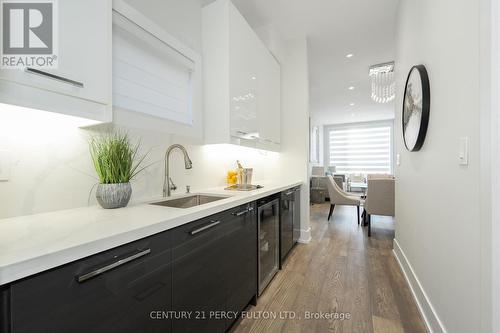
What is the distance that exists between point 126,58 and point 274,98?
1.86 metres

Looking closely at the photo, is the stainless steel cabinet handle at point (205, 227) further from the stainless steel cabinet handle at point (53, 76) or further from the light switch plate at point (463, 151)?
the light switch plate at point (463, 151)

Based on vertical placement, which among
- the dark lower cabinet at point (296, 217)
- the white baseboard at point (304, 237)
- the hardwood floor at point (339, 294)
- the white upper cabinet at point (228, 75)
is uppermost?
Answer: the white upper cabinet at point (228, 75)

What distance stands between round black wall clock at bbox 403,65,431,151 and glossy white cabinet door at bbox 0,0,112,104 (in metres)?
1.96

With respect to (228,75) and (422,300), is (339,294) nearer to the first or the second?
(422,300)

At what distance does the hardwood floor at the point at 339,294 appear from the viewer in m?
1.46

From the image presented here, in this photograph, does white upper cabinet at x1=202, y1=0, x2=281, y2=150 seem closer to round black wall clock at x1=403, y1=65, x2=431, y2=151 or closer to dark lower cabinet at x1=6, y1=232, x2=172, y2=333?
dark lower cabinet at x1=6, y1=232, x2=172, y2=333

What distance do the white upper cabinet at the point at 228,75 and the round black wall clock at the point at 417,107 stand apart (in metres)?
1.39

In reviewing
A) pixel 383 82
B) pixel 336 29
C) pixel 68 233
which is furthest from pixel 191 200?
pixel 383 82

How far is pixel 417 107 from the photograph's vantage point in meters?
1.66

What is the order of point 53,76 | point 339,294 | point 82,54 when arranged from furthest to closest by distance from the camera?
point 339,294 → point 82,54 → point 53,76

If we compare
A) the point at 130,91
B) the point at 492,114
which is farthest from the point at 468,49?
the point at 130,91

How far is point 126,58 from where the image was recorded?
4.43ft

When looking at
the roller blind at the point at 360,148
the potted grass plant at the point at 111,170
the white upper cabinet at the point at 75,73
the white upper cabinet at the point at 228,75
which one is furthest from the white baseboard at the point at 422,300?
the roller blind at the point at 360,148

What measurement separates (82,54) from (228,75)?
108 centimetres
